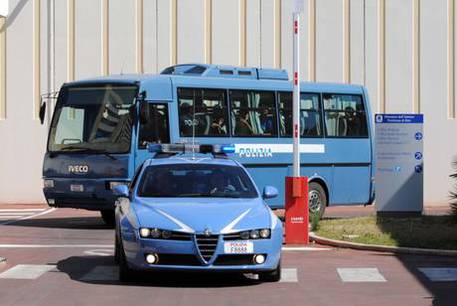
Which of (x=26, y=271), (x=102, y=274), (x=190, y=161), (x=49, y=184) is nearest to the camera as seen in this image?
(x=102, y=274)

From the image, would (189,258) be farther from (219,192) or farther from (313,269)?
(313,269)

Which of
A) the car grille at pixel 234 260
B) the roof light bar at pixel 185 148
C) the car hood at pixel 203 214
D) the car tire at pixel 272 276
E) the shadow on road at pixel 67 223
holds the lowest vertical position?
the shadow on road at pixel 67 223

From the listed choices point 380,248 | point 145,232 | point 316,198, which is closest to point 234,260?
point 145,232

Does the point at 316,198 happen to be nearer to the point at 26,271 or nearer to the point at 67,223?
the point at 67,223

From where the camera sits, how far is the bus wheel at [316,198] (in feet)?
66.8

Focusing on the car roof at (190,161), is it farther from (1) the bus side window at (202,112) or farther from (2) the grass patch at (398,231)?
(1) the bus side window at (202,112)

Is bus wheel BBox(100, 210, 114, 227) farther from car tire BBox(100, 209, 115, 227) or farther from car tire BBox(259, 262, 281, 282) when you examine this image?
car tire BBox(259, 262, 281, 282)

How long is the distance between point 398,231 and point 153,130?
221 inches

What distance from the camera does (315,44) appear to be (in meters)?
28.8

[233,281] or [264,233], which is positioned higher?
[264,233]

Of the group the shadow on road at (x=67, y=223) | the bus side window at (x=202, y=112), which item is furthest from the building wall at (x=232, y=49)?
the bus side window at (x=202, y=112)

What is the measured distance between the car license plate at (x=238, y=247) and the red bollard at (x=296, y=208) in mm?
5138

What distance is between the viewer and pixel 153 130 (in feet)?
61.1

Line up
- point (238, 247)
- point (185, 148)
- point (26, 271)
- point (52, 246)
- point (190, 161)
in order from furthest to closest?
1. point (52, 246)
2. point (185, 148)
3. point (190, 161)
4. point (26, 271)
5. point (238, 247)
